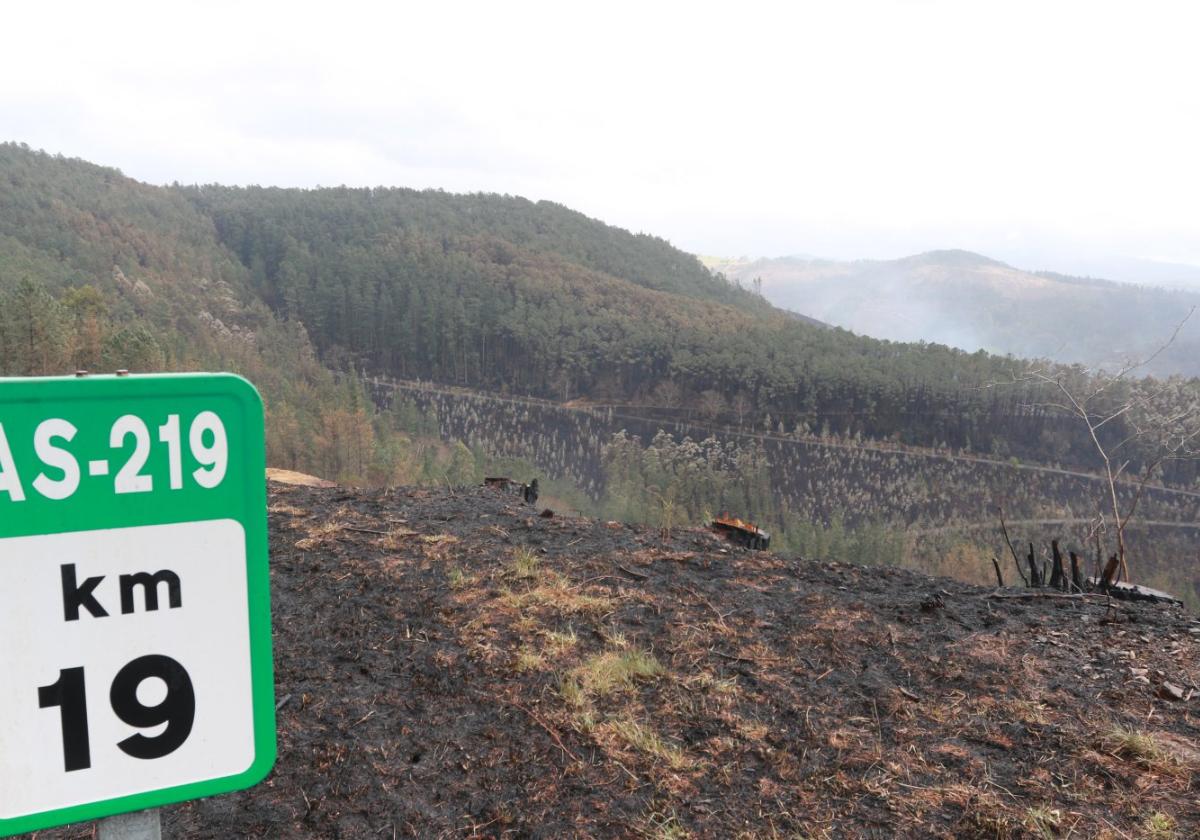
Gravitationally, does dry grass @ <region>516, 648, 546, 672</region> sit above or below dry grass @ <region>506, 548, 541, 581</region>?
below

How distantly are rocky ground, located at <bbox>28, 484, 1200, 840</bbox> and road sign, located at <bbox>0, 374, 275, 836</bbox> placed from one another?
2286 millimetres

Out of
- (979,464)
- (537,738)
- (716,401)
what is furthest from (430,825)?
(716,401)

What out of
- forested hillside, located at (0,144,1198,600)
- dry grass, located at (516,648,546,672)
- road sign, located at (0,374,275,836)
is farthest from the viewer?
forested hillside, located at (0,144,1198,600)

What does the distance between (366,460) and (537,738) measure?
32491 mm

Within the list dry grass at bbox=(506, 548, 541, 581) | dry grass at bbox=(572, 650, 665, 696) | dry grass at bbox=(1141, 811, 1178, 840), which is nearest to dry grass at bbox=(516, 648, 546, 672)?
dry grass at bbox=(572, 650, 665, 696)

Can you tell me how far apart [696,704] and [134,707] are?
3489 millimetres

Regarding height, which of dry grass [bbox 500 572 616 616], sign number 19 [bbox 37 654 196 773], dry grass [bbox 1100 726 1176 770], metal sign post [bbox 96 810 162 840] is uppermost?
sign number 19 [bbox 37 654 196 773]

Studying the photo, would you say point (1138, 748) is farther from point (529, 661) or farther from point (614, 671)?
point (529, 661)

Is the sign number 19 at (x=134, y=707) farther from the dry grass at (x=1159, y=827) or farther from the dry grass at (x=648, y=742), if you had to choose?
the dry grass at (x=1159, y=827)

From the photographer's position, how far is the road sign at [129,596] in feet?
Answer: 3.39

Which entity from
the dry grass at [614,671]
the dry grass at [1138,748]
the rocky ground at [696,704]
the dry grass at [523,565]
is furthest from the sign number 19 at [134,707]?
the dry grass at [523,565]

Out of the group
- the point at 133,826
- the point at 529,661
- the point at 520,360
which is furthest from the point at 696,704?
the point at 520,360

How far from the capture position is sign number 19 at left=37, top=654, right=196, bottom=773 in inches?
42.3

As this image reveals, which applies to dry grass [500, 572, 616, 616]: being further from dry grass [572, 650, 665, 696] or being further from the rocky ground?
dry grass [572, 650, 665, 696]
